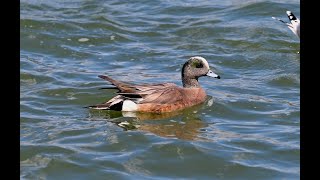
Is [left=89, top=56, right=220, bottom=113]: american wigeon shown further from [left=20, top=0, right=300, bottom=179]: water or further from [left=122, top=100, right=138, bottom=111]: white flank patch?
[left=20, top=0, right=300, bottom=179]: water

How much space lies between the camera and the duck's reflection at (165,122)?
7419mm

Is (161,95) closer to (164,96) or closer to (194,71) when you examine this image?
(164,96)

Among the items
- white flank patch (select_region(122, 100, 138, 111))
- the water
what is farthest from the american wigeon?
the water

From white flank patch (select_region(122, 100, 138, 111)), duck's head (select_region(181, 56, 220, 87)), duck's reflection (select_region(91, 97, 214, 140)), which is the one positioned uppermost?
duck's head (select_region(181, 56, 220, 87))

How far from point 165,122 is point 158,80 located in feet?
5.29

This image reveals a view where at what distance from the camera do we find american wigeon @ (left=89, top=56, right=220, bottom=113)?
8.05 meters

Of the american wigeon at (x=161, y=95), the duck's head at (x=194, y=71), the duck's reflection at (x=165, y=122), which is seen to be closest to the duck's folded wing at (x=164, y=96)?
the american wigeon at (x=161, y=95)

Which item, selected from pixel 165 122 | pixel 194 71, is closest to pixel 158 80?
pixel 194 71

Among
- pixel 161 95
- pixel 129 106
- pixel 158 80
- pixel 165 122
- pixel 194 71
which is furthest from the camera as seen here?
pixel 158 80

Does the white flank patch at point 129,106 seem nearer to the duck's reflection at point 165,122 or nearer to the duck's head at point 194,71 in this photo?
the duck's reflection at point 165,122

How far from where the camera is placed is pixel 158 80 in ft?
30.9

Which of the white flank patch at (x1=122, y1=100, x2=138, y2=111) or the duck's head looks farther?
the duck's head

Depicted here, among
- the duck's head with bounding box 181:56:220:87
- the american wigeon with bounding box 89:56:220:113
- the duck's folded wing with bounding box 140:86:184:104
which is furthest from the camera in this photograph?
the duck's head with bounding box 181:56:220:87
